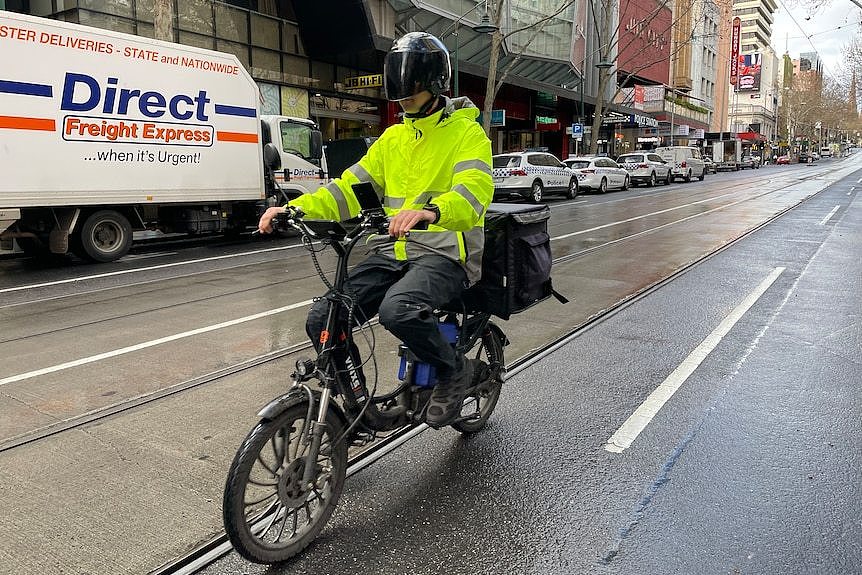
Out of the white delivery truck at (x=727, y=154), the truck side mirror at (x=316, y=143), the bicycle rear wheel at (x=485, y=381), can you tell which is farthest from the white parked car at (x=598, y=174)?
the white delivery truck at (x=727, y=154)

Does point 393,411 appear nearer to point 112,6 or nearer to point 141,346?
point 141,346

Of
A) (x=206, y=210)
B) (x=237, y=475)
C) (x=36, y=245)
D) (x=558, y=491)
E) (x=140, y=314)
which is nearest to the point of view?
(x=237, y=475)

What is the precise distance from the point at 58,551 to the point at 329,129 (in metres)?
25.8

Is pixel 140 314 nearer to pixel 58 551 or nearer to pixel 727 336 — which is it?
pixel 58 551

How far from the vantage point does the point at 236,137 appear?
13.9 m

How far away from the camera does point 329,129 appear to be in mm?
27625

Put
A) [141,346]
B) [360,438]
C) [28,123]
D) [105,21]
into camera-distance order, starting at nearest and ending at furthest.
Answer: [360,438]
[141,346]
[28,123]
[105,21]

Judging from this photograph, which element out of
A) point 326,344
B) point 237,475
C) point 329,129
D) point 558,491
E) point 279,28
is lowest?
point 558,491

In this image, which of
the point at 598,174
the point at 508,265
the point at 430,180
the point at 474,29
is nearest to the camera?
the point at 430,180

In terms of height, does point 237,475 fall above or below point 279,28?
below

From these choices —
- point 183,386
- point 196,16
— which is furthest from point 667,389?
point 196,16

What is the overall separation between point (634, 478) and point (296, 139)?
44.0 ft

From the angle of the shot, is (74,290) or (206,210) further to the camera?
(206,210)

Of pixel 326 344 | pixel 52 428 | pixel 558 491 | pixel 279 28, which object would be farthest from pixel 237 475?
pixel 279 28
